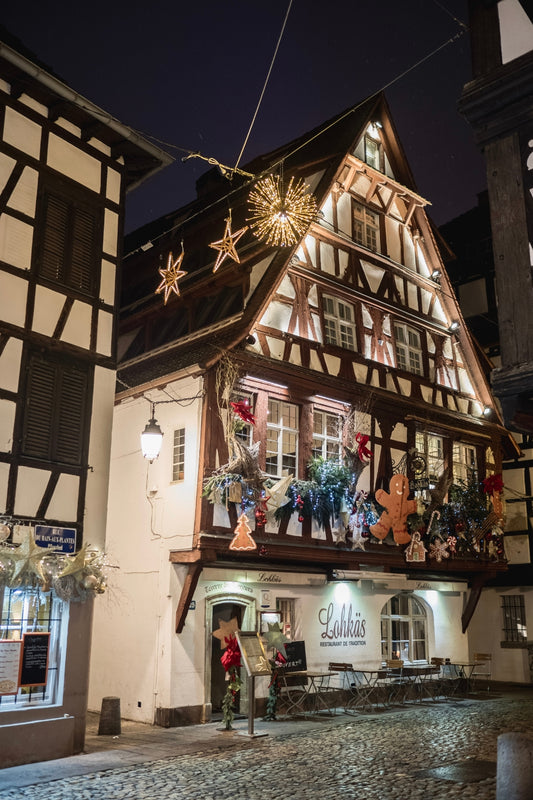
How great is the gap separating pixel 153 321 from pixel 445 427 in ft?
27.6

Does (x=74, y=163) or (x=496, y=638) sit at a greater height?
(x=74, y=163)

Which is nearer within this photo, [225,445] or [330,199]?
[225,445]

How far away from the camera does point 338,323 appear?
60.4ft

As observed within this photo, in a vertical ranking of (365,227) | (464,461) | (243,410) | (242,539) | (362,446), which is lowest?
(242,539)

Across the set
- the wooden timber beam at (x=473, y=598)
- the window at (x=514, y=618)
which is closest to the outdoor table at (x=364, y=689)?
the wooden timber beam at (x=473, y=598)

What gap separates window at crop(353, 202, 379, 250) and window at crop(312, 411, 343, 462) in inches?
192

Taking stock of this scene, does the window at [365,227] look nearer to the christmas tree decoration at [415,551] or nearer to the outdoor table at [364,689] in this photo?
the christmas tree decoration at [415,551]

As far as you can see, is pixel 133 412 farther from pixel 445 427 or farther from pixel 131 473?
pixel 445 427

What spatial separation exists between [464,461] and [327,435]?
5.79 meters

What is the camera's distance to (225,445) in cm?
1516

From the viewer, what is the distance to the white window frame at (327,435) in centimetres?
1734

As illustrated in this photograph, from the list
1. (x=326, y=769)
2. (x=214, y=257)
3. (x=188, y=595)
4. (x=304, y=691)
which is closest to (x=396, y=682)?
(x=304, y=691)

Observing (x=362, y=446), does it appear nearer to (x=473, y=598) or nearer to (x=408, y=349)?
(x=408, y=349)

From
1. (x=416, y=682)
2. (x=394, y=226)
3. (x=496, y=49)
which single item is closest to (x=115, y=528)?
(x=416, y=682)
